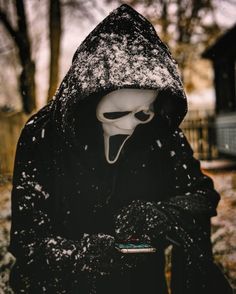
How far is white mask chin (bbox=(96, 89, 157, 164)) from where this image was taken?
4.37 feet

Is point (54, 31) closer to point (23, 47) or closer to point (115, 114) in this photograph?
point (23, 47)

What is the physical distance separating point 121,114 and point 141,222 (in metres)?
0.43

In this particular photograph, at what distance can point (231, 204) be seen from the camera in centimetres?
276

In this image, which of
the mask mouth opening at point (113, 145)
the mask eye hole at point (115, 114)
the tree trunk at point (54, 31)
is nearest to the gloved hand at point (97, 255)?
the mask mouth opening at point (113, 145)

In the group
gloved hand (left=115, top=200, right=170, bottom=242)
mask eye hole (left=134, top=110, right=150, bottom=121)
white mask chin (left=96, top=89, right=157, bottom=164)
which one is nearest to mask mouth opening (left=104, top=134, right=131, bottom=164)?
white mask chin (left=96, top=89, right=157, bottom=164)

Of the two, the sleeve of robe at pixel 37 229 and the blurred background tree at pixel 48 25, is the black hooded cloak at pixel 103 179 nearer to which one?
the sleeve of robe at pixel 37 229

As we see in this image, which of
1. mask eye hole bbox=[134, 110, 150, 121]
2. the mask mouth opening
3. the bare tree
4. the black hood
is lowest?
the mask mouth opening

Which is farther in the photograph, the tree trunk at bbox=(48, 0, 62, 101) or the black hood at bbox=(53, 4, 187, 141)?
the tree trunk at bbox=(48, 0, 62, 101)

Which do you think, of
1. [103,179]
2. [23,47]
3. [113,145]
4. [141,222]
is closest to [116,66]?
[113,145]

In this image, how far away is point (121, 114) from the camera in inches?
53.2

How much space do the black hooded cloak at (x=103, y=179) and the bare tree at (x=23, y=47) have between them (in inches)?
57.9

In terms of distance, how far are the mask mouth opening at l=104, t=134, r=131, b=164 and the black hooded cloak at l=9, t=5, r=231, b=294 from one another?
0.03 meters

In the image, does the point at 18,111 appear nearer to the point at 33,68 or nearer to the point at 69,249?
the point at 33,68

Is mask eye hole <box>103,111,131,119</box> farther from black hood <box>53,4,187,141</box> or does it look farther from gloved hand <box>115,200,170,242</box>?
gloved hand <box>115,200,170,242</box>
